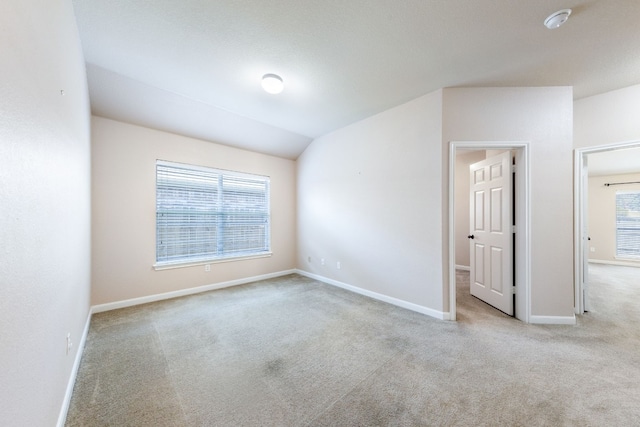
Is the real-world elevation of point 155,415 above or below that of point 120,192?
below

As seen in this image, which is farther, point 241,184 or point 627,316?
point 241,184

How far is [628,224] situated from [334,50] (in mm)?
8967

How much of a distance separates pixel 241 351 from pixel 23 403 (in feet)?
4.84

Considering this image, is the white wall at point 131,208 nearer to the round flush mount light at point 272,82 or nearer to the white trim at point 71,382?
the white trim at point 71,382

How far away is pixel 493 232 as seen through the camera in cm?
319

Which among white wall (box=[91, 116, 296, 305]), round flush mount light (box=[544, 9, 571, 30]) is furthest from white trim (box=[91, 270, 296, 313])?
round flush mount light (box=[544, 9, 571, 30])

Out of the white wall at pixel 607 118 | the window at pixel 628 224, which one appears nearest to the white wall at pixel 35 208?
the white wall at pixel 607 118

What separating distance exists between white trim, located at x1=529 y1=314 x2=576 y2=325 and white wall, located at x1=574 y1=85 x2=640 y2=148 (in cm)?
212

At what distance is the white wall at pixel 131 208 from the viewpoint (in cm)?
309

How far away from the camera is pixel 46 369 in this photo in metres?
1.18

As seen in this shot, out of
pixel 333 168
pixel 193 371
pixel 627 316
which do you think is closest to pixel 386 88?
pixel 333 168

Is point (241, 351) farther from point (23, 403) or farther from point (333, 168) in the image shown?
point (333, 168)

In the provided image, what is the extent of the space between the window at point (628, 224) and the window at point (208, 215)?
9064 millimetres

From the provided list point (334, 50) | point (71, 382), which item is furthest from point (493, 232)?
point (71, 382)
